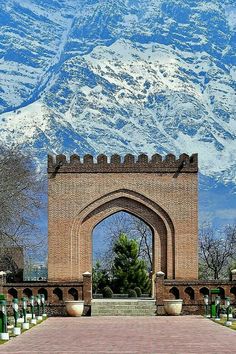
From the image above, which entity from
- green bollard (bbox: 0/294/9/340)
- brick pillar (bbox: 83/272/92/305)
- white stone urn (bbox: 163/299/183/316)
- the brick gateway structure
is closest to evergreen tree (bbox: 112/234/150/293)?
the brick gateway structure

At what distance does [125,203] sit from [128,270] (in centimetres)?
1250

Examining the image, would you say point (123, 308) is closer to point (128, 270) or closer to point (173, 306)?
point (173, 306)

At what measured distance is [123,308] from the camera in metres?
41.8

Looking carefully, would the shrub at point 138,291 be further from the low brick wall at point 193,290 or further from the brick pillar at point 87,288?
the brick pillar at point 87,288

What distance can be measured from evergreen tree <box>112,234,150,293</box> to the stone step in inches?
565

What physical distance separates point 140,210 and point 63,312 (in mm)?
6168

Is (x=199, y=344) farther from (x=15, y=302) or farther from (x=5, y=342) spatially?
(x=15, y=302)

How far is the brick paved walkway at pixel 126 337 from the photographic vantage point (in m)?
23.3

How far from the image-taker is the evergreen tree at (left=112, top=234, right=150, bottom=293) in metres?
57.1

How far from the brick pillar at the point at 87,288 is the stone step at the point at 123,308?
295 mm

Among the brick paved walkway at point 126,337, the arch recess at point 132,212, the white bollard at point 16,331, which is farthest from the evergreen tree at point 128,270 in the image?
the white bollard at point 16,331

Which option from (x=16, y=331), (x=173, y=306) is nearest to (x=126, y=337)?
(x=16, y=331)

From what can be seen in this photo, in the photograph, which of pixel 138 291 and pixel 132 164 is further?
pixel 138 291

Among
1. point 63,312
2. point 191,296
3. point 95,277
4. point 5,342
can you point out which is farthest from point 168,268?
point 5,342
